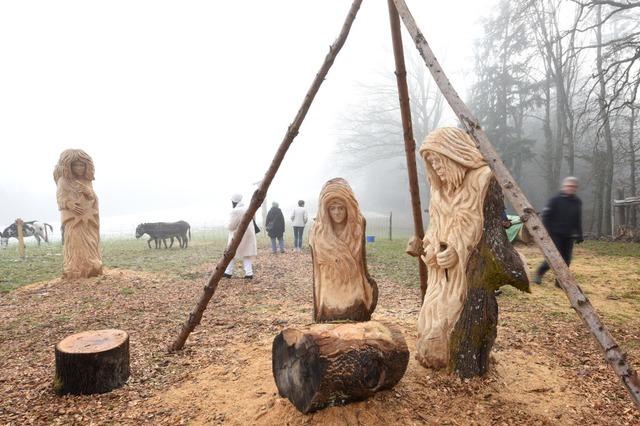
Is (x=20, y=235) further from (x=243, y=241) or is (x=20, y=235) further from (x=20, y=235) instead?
(x=243, y=241)

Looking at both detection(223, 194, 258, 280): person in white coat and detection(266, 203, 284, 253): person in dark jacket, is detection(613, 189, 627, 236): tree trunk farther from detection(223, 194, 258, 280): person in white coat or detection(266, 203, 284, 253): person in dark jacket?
detection(223, 194, 258, 280): person in white coat

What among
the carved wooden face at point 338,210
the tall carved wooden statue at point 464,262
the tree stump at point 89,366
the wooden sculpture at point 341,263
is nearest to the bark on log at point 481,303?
the tall carved wooden statue at point 464,262

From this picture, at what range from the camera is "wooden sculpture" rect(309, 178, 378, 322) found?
4.23 m

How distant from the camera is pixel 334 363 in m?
2.76

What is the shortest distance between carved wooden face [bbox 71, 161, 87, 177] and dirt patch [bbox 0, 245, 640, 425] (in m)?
2.66

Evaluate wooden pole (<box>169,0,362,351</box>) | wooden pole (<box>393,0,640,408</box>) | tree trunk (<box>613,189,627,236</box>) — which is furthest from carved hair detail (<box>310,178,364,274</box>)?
tree trunk (<box>613,189,627,236</box>)

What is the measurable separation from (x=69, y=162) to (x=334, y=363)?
790 centimetres

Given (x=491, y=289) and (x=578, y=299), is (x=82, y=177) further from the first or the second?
(x=578, y=299)

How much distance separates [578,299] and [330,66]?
2953mm

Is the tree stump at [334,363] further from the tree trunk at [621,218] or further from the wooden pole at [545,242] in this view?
the tree trunk at [621,218]

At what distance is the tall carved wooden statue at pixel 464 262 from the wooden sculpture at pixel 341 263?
30.5 inches

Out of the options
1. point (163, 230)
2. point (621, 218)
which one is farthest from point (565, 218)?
point (163, 230)

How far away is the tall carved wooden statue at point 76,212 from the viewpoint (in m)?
8.05

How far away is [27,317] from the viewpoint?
19.2 feet
